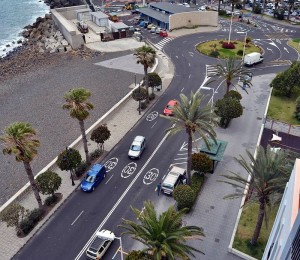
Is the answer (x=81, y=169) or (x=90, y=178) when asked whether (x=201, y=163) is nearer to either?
(x=90, y=178)

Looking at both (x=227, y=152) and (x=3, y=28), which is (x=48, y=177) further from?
(x=3, y=28)

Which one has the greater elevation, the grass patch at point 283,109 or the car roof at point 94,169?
the car roof at point 94,169

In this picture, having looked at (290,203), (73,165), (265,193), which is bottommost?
(73,165)

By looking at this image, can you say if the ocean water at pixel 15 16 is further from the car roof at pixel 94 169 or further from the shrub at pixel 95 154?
the car roof at pixel 94 169

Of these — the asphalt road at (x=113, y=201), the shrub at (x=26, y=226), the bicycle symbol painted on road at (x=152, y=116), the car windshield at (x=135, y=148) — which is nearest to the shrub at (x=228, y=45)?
the asphalt road at (x=113, y=201)

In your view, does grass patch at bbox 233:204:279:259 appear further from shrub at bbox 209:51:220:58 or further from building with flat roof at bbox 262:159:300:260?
shrub at bbox 209:51:220:58

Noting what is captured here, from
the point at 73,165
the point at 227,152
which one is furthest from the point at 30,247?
the point at 227,152
